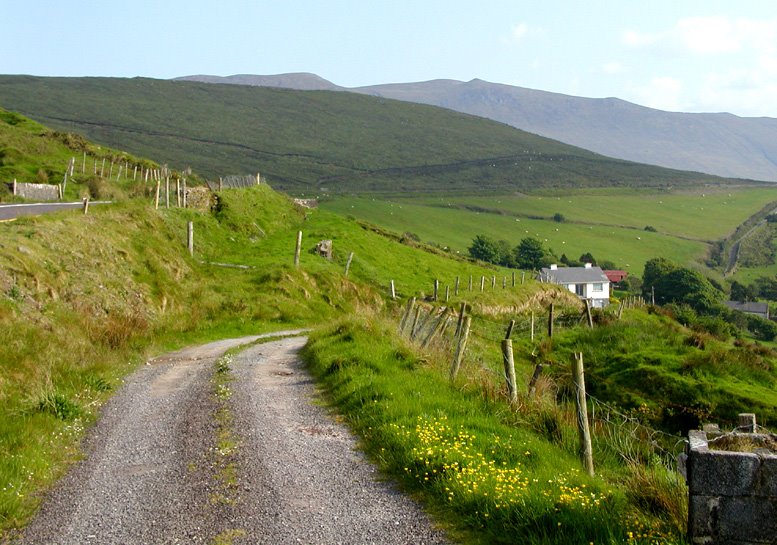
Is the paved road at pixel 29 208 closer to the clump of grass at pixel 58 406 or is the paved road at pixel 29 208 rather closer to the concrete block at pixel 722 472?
the clump of grass at pixel 58 406

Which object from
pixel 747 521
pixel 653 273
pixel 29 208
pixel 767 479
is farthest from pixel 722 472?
pixel 653 273

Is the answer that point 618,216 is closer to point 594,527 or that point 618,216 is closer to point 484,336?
point 484,336

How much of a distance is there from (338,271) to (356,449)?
116 feet

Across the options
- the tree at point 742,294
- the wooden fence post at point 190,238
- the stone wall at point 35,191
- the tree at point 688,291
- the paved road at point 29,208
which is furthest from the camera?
the tree at point 742,294

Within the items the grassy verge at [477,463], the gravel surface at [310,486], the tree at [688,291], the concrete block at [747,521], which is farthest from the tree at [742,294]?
the concrete block at [747,521]

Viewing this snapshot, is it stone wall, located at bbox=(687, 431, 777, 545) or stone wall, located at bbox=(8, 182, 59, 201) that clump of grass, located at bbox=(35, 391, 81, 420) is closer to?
stone wall, located at bbox=(687, 431, 777, 545)

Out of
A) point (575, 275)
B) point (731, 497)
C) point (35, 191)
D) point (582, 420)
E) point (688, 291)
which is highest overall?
point (35, 191)

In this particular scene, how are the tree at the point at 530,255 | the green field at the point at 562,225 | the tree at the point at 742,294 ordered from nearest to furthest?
the tree at the point at 742,294 → the tree at the point at 530,255 → the green field at the point at 562,225

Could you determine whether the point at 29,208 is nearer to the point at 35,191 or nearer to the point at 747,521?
the point at 35,191

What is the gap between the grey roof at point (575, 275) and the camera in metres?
125

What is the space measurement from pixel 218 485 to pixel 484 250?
117717 millimetres

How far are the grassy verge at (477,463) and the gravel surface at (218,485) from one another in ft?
1.40

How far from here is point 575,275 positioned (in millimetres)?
127125

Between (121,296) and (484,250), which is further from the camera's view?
(484,250)
